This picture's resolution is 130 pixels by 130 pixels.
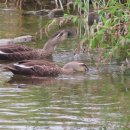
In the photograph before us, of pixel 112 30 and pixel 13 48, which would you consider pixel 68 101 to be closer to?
pixel 112 30

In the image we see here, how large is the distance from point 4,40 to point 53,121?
242 inches

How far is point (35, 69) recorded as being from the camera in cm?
1016

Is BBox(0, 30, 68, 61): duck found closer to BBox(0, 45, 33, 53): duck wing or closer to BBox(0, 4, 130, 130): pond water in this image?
BBox(0, 45, 33, 53): duck wing

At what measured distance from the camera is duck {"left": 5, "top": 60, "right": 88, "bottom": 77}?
33.2 feet

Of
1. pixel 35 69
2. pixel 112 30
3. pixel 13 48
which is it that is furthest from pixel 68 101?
pixel 13 48

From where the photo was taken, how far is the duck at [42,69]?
398 inches

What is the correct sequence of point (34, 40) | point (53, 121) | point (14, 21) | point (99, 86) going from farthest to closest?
1. point (14, 21)
2. point (34, 40)
3. point (99, 86)
4. point (53, 121)

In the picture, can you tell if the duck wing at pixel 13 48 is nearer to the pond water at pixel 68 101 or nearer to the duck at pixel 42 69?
the pond water at pixel 68 101

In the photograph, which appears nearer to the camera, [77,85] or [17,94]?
[17,94]

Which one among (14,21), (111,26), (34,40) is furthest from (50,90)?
(14,21)

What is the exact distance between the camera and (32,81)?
9703 millimetres

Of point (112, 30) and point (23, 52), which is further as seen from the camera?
point (23, 52)

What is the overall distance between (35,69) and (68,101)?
224 cm

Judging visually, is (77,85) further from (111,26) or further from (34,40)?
(34,40)
